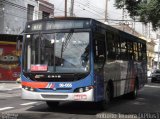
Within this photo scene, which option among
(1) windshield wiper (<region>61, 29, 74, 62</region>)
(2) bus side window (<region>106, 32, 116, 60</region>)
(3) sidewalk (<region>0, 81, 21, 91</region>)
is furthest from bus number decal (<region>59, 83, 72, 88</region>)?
(3) sidewalk (<region>0, 81, 21, 91</region>)

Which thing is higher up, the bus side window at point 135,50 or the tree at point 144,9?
the tree at point 144,9

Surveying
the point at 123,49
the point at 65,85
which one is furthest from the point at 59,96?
the point at 123,49

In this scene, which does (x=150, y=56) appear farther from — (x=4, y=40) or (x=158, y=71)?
(x=4, y=40)

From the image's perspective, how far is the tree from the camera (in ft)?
51.0

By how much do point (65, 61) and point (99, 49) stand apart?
1387mm

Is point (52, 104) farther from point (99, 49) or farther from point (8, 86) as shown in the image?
point (8, 86)

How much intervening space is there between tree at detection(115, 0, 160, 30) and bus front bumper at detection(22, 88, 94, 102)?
4472 millimetres

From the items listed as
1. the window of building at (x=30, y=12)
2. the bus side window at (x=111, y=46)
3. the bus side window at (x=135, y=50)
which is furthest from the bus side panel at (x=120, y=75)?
the window of building at (x=30, y=12)

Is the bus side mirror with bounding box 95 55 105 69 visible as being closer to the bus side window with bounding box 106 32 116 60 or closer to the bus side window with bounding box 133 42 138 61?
the bus side window with bounding box 106 32 116 60

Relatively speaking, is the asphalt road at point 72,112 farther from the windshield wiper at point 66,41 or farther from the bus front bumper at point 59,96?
the windshield wiper at point 66,41

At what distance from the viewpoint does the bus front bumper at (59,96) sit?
1304 cm

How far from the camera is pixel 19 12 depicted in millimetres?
36875

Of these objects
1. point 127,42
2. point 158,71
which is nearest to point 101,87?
point 127,42

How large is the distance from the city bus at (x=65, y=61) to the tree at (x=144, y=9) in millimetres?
2309
